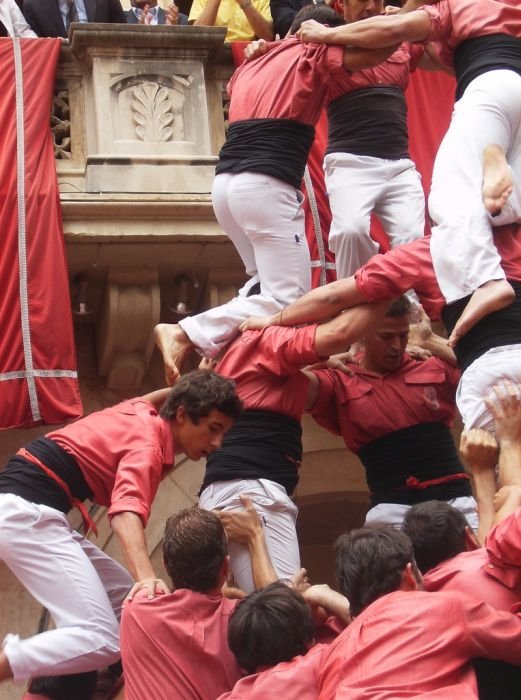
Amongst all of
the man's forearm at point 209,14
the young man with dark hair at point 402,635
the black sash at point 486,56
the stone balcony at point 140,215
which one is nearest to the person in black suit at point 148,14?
the man's forearm at point 209,14

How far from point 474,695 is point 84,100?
5.39 metres

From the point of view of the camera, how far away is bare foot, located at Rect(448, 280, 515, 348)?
5754mm

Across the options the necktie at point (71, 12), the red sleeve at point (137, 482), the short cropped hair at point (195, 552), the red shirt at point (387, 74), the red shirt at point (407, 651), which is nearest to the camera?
the red shirt at point (407, 651)

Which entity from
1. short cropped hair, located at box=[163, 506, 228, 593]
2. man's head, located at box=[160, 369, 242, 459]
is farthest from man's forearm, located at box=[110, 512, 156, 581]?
man's head, located at box=[160, 369, 242, 459]

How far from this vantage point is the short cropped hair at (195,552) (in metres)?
5.28

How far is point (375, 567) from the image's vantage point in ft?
15.9

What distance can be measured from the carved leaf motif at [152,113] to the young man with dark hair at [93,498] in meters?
2.87

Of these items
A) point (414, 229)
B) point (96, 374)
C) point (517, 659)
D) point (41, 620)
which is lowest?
point (41, 620)

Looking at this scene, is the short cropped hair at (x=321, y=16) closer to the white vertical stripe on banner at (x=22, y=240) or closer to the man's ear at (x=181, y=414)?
the white vertical stripe on banner at (x=22, y=240)

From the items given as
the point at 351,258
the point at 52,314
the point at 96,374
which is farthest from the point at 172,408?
the point at 96,374

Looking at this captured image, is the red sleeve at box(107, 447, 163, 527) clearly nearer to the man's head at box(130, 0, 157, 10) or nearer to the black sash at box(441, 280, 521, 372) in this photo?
the black sash at box(441, 280, 521, 372)

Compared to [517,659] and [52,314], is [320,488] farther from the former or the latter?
[517,659]

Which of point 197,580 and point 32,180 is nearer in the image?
point 197,580

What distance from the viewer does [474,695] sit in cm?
434
